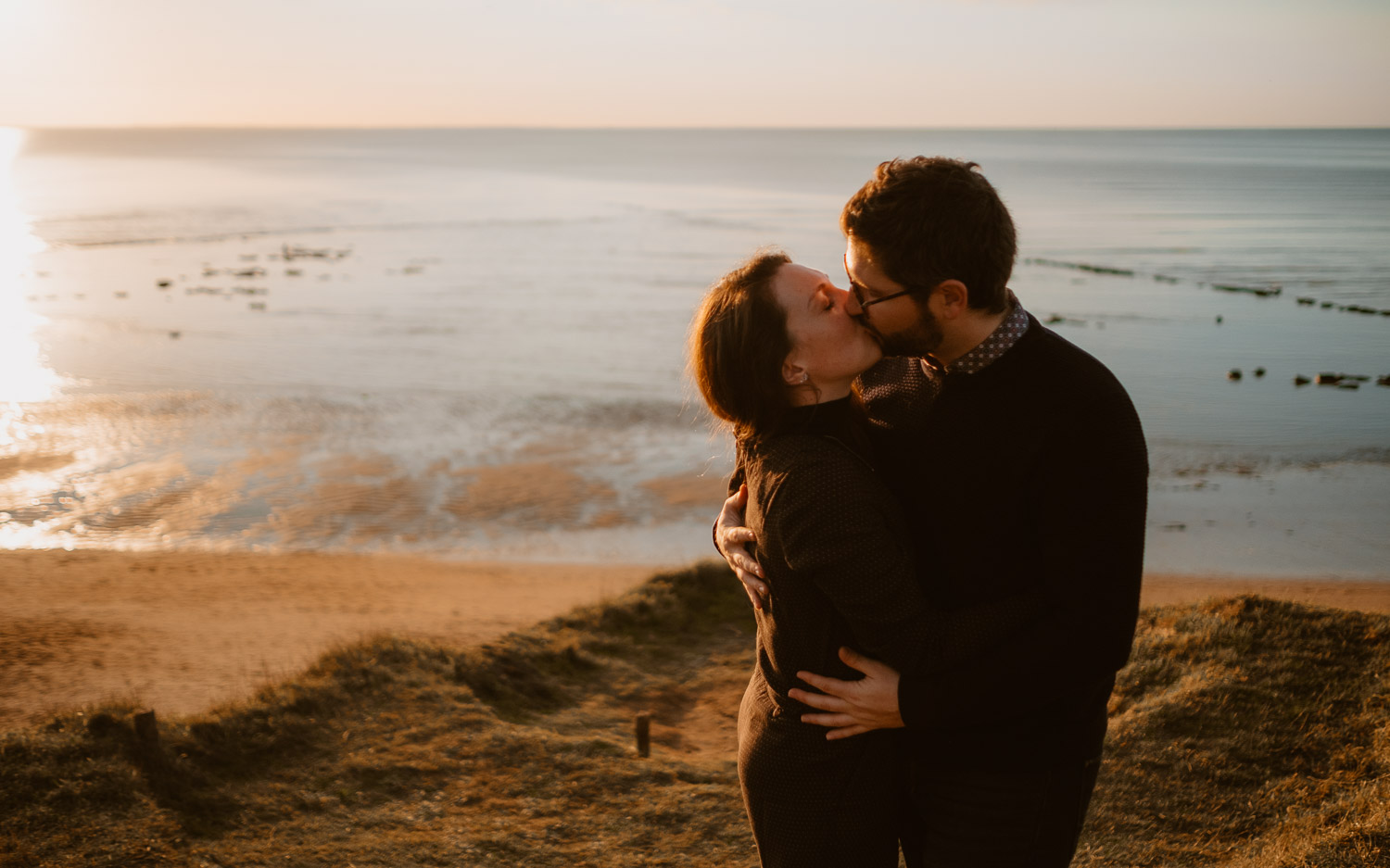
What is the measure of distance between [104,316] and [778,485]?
4115 cm

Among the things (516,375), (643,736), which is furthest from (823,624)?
(516,375)

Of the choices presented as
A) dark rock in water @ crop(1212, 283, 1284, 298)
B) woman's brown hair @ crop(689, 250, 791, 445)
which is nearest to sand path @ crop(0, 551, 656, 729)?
woman's brown hair @ crop(689, 250, 791, 445)

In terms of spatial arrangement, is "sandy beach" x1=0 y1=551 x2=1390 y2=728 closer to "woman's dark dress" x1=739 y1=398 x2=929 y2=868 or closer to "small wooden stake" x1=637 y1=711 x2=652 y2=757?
"small wooden stake" x1=637 y1=711 x2=652 y2=757

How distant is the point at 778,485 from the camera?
2529mm

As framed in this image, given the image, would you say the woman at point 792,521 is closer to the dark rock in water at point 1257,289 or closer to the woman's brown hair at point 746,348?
the woman's brown hair at point 746,348

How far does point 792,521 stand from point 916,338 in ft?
2.01

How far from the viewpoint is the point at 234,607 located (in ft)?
44.6

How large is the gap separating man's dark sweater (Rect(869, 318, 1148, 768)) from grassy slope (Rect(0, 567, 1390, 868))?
9.00 ft

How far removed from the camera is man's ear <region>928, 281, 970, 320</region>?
2531 millimetres

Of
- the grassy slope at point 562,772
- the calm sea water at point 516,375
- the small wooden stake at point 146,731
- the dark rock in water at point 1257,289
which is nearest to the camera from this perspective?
the grassy slope at point 562,772

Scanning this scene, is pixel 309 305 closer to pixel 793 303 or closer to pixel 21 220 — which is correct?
pixel 793 303

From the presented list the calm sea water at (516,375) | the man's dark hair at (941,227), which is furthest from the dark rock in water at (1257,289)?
the man's dark hair at (941,227)

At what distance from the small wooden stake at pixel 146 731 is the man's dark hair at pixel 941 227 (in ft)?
18.4

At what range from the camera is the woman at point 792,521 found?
2.55m
